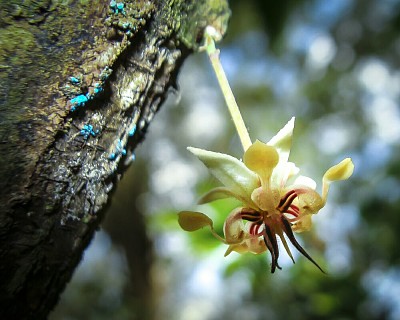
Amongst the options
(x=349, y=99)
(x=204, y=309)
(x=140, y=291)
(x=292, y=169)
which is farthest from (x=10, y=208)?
(x=204, y=309)

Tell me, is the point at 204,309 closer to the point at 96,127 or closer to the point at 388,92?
the point at 388,92

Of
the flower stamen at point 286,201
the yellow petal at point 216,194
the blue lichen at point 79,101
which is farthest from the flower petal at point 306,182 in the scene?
the blue lichen at point 79,101

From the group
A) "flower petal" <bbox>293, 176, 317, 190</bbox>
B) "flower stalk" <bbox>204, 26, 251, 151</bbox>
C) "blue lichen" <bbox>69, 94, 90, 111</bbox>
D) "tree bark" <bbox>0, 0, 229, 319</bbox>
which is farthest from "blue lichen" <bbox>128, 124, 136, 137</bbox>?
"flower petal" <bbox>293, 176, 317, 190</bbox>

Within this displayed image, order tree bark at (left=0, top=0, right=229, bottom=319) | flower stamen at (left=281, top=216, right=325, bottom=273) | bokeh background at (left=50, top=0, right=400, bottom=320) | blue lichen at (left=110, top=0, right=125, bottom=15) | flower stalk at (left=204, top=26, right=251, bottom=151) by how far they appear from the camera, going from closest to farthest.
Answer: tree bark at (left=0, top=0, right=229, bottom=319) < blue lichen at (left=110, top=0, right=125, bottom=15) < flower stamen at (left=281, top=216, right=325, bottom=273) < flower stalk at (left=204, top=26, right=251, bottom=151) < bokeh background at (left=50, top=0, right=400, bottom=320)

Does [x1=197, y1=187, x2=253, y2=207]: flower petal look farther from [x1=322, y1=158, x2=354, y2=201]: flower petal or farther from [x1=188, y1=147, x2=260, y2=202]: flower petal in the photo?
[x1=322, y1=158, x2=354, y2=201]: flower petal

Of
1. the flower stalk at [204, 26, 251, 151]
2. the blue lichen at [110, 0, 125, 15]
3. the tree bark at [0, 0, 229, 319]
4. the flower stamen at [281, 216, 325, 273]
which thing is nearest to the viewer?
the tree bark at [0, 0, 229, 319]

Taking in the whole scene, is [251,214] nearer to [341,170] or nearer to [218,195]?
[218,195]
